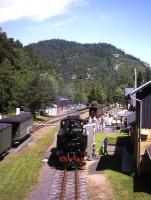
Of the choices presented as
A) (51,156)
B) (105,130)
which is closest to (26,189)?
(51,156)

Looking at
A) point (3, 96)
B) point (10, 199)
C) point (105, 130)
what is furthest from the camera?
point (3, 96)

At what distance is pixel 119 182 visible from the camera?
27.3 metres

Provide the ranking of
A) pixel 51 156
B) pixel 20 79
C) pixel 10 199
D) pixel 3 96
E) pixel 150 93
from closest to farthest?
pixel 10 199, pixel 150 93, pixel 51 156, pixel 3 96, pixel 20 79

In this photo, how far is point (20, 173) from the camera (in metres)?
30.8

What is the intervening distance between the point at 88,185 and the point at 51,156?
12592 mm

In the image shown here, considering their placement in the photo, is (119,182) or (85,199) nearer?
(85,199)

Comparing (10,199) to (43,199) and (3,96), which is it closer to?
(43,199)

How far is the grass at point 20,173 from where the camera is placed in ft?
82.6

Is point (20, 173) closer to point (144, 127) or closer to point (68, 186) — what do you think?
Result: point (68, 186)

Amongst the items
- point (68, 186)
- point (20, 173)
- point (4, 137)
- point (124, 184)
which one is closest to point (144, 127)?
point (124, 184)

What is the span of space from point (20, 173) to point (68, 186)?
516 centimetres

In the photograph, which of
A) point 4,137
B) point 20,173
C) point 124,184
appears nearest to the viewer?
point 124,184

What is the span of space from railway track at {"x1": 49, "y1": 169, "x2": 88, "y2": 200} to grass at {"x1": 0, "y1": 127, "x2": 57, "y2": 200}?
1487mm

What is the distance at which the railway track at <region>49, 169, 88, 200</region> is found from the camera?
24281 mm
